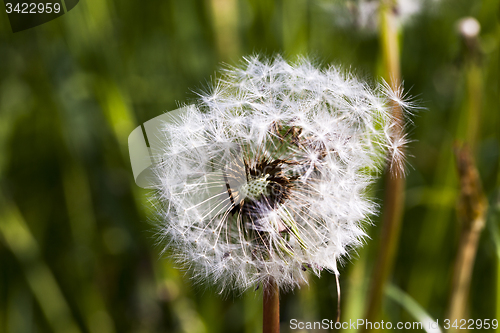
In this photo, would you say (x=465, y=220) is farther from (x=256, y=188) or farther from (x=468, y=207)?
(x=256, y=188)

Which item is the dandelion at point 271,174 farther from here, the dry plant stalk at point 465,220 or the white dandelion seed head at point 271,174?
the dry plant stalk at point 465,220

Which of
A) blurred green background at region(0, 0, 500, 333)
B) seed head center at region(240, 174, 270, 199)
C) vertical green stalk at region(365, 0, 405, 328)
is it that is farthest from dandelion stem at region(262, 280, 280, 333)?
blurred green background at region(0, 0, 500, 333)

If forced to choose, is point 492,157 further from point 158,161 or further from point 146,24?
point 146,24

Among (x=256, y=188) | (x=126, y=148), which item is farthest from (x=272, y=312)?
(x=126, y=148)

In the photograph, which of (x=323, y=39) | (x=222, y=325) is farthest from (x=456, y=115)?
(x=222, y=325)

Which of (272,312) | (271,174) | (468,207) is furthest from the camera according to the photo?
(468,207)

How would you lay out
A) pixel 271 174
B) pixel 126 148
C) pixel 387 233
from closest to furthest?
pixel 271 174
pixel 387 233
pixel 126 148

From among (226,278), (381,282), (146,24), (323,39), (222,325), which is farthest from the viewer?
(146,24)
